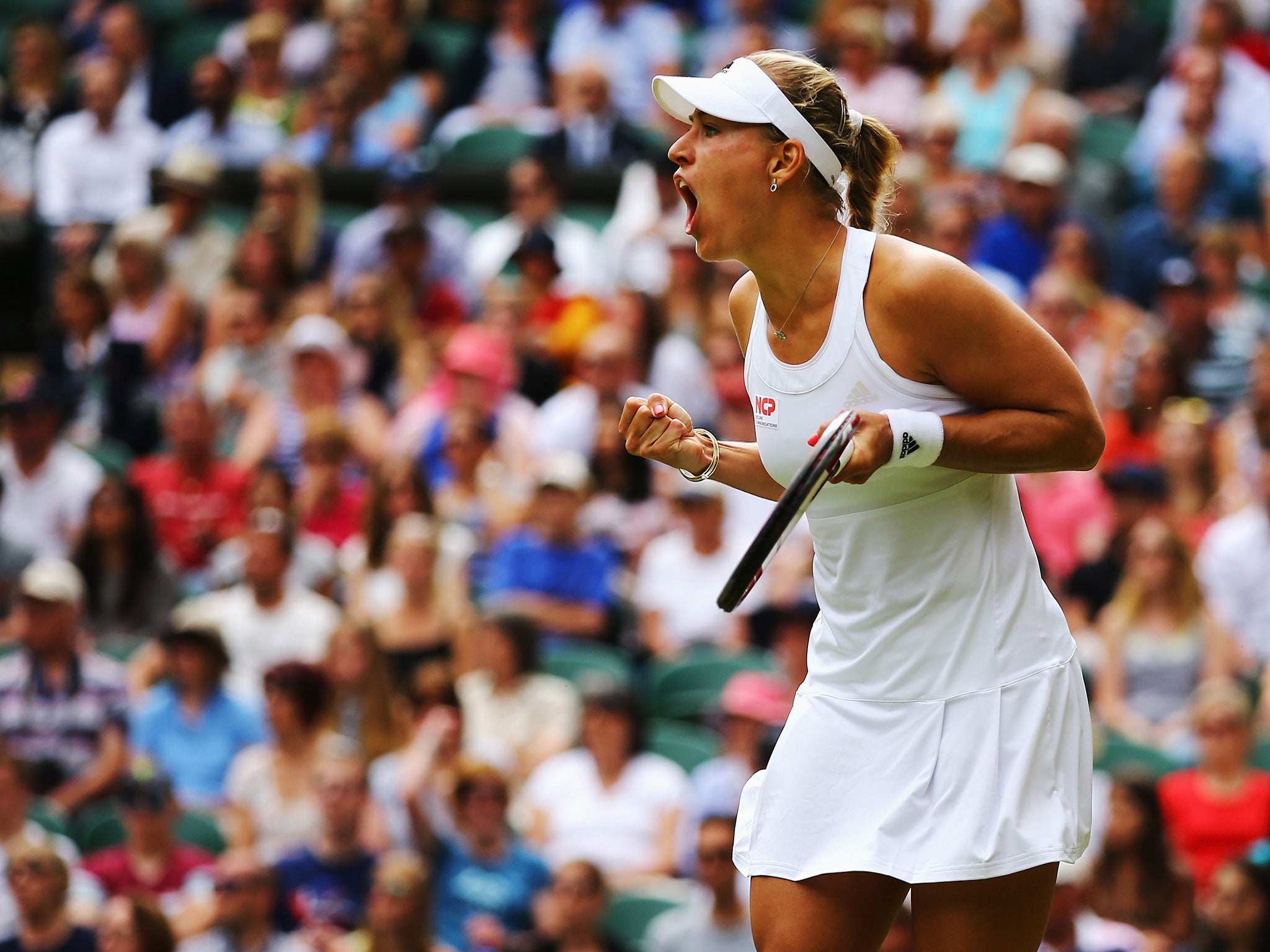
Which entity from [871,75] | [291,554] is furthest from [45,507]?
[871,75]

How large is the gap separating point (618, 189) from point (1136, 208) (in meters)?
2.78

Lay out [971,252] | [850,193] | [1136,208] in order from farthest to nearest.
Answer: [1136,208] → [971,252] → [850,193]

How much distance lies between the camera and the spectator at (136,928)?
5.48 meters

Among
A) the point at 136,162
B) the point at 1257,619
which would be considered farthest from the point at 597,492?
the point at 136,162

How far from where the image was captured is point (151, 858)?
6125 mm

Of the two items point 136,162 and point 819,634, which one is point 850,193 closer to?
point 819,634

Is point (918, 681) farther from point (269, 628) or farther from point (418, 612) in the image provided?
point (269, 628)

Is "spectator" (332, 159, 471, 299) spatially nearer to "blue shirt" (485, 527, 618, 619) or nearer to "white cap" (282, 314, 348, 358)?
"white cap" (282, 314, 348, 358)

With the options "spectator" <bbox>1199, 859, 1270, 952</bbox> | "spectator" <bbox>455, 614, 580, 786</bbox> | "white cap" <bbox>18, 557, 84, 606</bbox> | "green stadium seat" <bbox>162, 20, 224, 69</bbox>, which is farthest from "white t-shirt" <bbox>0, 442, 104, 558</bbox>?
"spectator" <bbox>1199, 859, 1270, 952</bbox>

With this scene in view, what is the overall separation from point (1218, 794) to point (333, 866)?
294 centimetres

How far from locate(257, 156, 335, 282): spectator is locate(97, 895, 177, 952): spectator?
4.31m

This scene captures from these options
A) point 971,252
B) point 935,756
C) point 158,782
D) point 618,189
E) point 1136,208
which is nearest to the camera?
point 935,756

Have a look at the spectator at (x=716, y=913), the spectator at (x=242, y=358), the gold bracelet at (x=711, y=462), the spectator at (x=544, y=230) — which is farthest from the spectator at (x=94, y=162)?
the gold bracelet at (x=711, y=462)

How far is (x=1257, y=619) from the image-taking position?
262 inches
